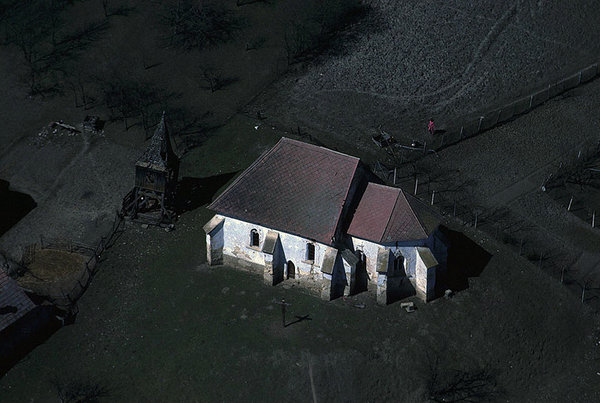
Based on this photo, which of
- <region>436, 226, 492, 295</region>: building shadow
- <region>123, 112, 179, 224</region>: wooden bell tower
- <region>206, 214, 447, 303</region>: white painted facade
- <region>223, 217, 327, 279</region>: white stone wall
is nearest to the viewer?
<region>206, 214, 447, 303</region>: white painted facade

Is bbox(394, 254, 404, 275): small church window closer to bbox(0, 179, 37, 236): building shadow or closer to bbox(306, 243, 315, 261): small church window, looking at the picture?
bbox(306, 243, 315, 261): small church window

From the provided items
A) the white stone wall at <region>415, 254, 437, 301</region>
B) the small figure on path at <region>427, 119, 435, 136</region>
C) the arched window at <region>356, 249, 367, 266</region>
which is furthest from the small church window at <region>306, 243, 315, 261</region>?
the small figure on path at <region>427, 119, 435, 136</region>

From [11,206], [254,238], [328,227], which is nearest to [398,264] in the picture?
[328,227]

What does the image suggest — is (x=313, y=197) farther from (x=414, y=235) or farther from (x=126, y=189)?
(x=126, y=189)

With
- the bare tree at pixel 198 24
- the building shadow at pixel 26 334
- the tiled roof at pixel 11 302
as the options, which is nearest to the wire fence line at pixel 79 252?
the building shadow at pixel 26 334

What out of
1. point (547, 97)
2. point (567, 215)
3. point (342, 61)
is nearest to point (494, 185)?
point (567, 215)
